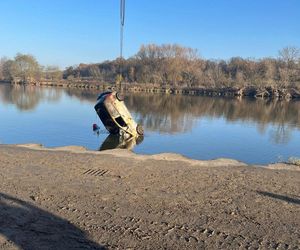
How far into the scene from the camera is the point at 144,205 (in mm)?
7094

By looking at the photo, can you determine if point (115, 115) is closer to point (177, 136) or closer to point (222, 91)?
point (177, 136)

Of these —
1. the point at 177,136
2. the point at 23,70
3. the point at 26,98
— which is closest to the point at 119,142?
the point at 177,136

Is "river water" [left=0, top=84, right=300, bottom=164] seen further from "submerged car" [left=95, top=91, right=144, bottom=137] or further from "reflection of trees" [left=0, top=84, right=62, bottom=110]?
"reflection of trees" [left=0, top=84, right=62, bottom=110]

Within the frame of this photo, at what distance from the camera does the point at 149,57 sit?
350 feet

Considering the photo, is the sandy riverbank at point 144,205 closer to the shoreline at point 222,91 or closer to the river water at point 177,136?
the river water at point 177,136

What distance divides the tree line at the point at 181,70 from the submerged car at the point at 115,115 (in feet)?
229

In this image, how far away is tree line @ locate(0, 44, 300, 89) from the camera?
9400 centimetres

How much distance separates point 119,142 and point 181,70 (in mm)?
80245

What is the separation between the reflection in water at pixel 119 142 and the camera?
2062 cm

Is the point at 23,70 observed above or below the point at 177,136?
above

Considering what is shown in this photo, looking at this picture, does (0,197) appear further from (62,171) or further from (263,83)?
(263,83)

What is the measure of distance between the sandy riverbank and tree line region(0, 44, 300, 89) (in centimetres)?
8239

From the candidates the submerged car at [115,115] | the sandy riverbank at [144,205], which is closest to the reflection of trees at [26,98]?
the submerged car at [115,115]

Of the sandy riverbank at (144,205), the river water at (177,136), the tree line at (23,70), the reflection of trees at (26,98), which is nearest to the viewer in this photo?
the sandy riverbank at (144,205)
